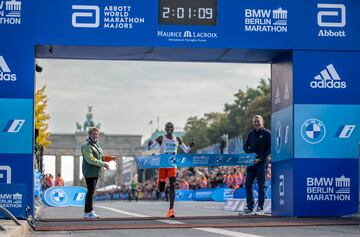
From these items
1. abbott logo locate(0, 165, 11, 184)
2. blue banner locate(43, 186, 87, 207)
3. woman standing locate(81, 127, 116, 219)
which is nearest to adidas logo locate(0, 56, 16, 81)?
abbott logo locate(0, 165, 11, 184)

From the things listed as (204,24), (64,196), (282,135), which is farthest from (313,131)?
(64,196)

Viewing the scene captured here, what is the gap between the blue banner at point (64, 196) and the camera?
105 feet

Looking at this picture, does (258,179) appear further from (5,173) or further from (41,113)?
(41,113)

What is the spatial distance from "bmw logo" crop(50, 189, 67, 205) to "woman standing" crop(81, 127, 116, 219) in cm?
1515

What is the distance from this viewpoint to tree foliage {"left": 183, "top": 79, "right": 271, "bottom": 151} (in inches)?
3593

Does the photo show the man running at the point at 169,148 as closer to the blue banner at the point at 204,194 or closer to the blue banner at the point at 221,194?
the blue banner at the point at 221,194

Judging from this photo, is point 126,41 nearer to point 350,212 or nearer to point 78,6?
point 78,6

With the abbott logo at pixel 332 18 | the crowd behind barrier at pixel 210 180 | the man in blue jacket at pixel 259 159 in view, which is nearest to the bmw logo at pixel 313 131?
the man in blue jacket at pixel 259 159

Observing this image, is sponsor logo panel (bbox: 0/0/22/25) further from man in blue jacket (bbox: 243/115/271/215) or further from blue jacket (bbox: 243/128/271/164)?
blue jacket (bbox: 243/128/271/164)

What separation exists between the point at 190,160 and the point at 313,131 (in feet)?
8.72

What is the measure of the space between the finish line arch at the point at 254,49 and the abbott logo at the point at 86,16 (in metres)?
0.02

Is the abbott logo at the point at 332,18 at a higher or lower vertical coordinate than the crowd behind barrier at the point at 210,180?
higher

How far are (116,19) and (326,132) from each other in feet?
15.3

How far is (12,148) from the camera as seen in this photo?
1616 cm
